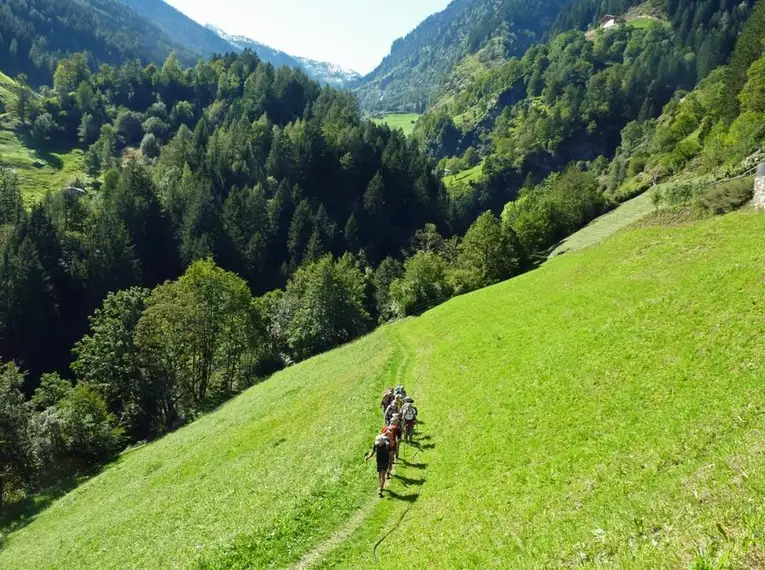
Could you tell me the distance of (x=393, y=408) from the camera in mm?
28219

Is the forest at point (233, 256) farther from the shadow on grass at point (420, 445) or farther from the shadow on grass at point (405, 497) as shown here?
the shadow on grass at point (405, 497)

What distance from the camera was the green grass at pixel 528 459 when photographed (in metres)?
12.9

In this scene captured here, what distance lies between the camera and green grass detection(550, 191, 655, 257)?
8262 centimetres

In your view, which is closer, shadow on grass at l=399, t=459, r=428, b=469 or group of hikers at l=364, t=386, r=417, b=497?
group of hikers at l=364, t=386, r=417, b=497

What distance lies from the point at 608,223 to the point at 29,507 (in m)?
96.1

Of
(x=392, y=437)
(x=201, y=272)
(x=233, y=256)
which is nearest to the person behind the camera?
(x=392, y=437)

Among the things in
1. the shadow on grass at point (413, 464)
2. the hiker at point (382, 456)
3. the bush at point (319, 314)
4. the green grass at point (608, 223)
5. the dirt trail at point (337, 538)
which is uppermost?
the green grass at point (608, 223)

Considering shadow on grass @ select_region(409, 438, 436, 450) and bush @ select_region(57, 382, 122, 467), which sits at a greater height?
shadow on grass @ select_region(409, 438, 436, 450)

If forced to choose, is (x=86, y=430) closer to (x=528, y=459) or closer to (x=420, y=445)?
(x=420, y=445)

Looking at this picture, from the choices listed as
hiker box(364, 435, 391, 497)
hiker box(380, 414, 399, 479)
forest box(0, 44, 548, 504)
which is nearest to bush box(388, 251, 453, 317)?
forest box(0, 44, 548, 504)

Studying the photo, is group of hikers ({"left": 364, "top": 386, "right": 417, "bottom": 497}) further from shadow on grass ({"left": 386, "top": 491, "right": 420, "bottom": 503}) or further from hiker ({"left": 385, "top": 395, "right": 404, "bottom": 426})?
shadow on grass ({"left": 386, "top": 491, "right": 420, "bottom": 503})

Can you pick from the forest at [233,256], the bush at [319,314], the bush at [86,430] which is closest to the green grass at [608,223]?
the forest at [233,256]

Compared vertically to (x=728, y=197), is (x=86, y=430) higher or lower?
lower

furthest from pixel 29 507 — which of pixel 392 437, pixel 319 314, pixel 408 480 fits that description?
pixel 319 314
